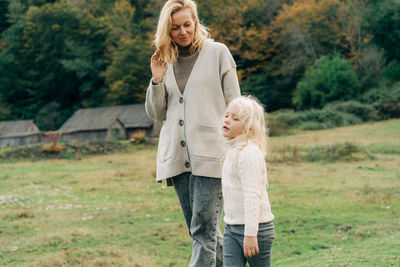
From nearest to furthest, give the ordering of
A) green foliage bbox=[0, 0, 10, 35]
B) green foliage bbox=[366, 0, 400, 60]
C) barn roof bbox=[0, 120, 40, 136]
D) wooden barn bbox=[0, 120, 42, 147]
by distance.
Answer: green foliage bbox=[366, 0, 400, 60], wooden barn bbox=[0, 120, 42, 147], barn roof bbox=[0, 120, 40, 136], green foliage bbox=[0, 0, 10, 35]

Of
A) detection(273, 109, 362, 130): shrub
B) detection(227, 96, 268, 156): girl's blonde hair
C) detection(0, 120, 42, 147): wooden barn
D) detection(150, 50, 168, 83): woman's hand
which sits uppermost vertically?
detection(150, 50, 168, 83): woman's hand

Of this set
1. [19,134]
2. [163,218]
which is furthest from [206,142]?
[19,134]

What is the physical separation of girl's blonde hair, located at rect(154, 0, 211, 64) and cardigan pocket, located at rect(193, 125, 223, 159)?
0.59 meters

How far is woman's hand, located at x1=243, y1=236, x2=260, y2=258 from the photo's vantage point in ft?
8.85

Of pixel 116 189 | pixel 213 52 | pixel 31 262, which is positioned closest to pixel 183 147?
pixel 213 52

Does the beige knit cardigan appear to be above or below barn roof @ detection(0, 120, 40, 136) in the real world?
above

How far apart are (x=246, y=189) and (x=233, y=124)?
0.43m

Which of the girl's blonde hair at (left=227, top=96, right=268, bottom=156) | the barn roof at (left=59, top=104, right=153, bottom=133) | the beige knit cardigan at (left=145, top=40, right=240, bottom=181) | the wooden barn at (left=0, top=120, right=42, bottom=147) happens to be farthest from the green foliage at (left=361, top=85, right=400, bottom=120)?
the girl's blonde hair at (left=227, top=96, right=268, bottom=156)

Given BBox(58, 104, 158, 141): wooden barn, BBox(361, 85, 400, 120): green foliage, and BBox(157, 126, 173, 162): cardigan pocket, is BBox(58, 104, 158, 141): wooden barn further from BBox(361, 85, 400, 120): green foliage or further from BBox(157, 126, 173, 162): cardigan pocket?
BBox(157, 126, 173, 162): cardigan pocket

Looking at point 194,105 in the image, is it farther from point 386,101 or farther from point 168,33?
point 386,101

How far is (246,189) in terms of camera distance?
9.09ft

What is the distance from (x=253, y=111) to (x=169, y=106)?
2.97 feet

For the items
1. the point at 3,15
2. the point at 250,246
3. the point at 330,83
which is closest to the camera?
the point at 250,246

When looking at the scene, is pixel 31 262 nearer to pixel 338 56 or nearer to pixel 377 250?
pixel 377 250
